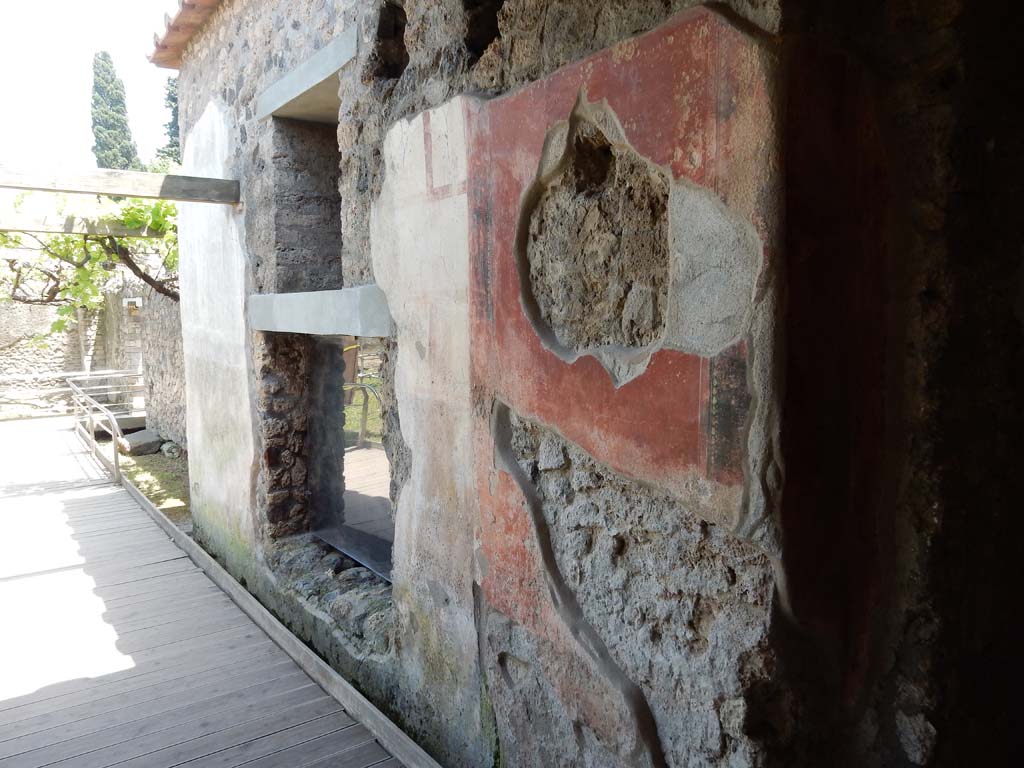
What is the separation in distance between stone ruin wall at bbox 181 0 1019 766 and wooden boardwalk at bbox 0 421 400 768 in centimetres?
115

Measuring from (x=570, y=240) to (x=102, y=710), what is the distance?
2.58 m

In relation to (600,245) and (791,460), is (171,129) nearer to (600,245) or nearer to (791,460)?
(600,245)

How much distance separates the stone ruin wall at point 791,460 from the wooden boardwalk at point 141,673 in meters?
1.15

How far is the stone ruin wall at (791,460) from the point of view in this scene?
1150 millimetres

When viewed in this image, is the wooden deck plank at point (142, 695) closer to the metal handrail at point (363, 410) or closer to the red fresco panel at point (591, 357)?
the metal handrail at point (363, 410)

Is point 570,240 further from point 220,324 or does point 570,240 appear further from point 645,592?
point 220,324

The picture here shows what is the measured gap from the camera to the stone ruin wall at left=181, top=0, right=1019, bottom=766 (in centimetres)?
115

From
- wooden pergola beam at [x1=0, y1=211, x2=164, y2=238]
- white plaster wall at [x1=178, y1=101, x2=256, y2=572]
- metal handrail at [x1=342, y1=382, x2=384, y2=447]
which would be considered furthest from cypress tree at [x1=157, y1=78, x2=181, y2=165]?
metal handrail at [x1=342, y1=382, x2=384, y2=447]

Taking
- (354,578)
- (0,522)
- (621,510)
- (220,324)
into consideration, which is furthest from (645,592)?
(0,522)

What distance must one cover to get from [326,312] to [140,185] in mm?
1737

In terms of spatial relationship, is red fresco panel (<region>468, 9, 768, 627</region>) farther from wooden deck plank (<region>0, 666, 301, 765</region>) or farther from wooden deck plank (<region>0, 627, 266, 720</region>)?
wooden deck plank (<region>0, 627, 266, 720</region>)

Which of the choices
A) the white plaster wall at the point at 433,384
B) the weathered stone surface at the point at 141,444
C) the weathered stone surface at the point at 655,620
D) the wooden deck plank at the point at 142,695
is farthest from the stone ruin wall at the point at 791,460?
the weathered stone surface at the point at 141,444

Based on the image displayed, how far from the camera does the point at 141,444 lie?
29.9ft

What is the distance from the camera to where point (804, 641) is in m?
1.22
